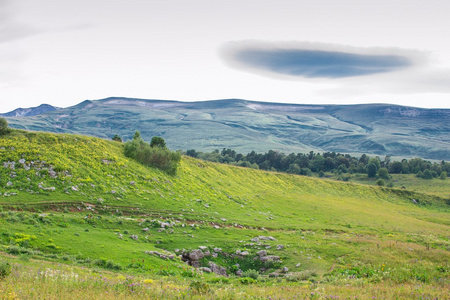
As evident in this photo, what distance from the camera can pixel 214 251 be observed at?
26.0 meters

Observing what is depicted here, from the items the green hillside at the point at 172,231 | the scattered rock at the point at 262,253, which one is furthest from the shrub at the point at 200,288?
the scattered rock at the point at 262,253

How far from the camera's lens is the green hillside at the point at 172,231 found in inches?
699

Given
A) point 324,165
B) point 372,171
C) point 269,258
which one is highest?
point 269,258

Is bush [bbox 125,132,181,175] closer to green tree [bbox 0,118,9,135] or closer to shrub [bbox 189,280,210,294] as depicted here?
green tree [bbox 0,118,9,135]

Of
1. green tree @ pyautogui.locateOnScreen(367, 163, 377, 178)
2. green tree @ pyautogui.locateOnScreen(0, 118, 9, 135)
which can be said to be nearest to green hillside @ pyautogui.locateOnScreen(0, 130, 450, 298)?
green tree @ pyautogui.locateOnScreen(0, 118, 9, 135)

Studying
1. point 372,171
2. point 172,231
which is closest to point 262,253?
point 172,231

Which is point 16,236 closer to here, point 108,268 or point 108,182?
point 108,268

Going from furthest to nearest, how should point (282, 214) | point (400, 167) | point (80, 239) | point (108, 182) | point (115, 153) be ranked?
point (400, 167)
point (282, 214)
point (115, 153)
point (108, 182)
point (80, 239)

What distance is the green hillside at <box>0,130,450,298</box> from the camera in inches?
699

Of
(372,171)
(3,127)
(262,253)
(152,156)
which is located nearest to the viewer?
(262,253)

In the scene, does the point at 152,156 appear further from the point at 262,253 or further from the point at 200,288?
the point at 200,288

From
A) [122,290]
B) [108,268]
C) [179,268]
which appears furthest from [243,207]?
[122,290]

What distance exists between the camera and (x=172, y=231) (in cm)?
2936

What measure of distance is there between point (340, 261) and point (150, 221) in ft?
55.6
